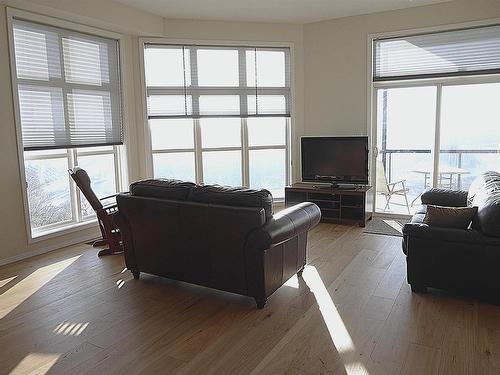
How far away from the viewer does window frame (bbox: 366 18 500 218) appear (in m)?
5.36

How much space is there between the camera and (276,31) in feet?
20.7

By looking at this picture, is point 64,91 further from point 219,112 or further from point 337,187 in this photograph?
point 337,187

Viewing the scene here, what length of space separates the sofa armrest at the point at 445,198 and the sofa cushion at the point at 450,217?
3.87 feet

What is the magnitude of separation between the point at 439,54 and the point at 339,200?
2349 millimetres

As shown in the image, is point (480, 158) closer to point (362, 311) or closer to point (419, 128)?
point (419, 128)

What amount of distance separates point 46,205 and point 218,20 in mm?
3482

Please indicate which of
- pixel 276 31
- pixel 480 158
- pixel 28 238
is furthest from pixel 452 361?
pixel 276 31

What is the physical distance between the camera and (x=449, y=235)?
3162 millimetres

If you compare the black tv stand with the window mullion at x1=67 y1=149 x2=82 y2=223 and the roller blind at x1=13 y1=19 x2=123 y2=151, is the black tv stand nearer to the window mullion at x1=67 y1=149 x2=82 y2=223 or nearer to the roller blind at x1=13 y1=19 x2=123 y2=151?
the roller blind at x1=13 y1=19 x2=123 y2=151

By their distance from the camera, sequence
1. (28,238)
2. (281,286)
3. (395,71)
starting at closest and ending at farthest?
(281,286) < (28,238) < (395,71)

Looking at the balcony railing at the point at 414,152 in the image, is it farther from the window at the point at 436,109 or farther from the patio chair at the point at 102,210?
the patio chair at the point at 102,210

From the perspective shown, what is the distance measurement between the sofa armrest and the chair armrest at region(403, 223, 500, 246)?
1.34m

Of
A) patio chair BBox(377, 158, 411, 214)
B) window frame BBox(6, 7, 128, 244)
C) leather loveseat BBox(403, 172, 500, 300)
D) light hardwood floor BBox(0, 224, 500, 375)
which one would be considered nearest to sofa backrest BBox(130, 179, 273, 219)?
light hardwood floor BBox(0, 224, 500, 375)

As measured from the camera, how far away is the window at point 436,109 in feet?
17.6
